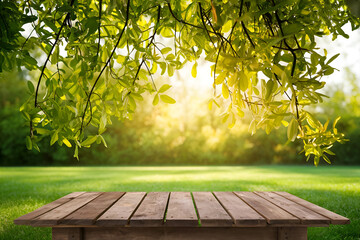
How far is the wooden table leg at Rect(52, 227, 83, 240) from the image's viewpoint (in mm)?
2125

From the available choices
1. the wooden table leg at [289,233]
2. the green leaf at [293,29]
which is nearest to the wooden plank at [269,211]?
the wooden table leg at [289,233]

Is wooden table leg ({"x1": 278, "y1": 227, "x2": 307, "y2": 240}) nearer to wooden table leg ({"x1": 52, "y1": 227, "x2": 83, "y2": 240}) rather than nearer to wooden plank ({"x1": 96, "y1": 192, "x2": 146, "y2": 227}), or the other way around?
wooden plank ({"x1": 96, "y1": 192, "x2": 146, "y2": 227})

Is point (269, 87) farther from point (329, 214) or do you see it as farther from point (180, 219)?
point (329, 214)

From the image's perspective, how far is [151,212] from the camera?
2.19 meters

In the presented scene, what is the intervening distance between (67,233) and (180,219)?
32.5 inches

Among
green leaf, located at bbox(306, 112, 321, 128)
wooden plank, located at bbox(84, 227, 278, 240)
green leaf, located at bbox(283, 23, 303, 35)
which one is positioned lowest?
wooden plank, located at bbox(84, 227, 278, 240)

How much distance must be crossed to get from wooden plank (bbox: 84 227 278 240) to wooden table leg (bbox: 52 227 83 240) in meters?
0.06

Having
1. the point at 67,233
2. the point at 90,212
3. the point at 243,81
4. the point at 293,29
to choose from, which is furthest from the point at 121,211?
the point at 293,29

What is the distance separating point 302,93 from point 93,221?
4.94 feet

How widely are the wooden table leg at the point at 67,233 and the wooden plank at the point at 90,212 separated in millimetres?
108

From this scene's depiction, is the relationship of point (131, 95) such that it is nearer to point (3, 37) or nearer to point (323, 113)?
point (3, 37)

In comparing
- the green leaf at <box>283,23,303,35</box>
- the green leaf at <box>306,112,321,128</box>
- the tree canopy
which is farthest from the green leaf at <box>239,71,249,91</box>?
the green leaf at <box>306,112,321,128</box>

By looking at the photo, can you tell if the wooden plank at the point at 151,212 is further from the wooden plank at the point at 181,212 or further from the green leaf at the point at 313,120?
the green leaf at the point at 313,120

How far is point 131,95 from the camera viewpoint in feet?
5.49
